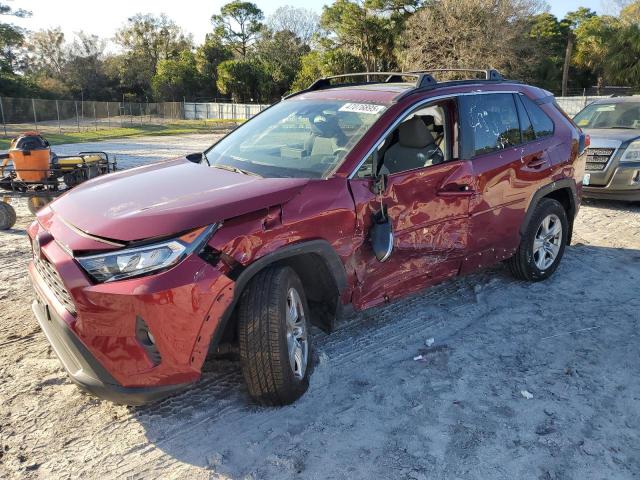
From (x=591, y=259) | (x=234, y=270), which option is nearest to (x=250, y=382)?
(x=234, y=270)

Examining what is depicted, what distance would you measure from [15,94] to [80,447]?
53084 mm

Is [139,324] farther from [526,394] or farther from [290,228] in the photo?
[526,394]


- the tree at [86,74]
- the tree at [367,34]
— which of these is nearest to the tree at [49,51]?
the tree at [86,74]

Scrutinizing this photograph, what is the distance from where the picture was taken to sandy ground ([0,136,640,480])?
278 cm

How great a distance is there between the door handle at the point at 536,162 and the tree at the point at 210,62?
61.4 meters

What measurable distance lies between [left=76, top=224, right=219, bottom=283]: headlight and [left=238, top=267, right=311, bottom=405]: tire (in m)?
0.49

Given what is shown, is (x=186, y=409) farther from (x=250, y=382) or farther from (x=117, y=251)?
(x=117, y=251)

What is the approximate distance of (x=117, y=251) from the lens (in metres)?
2.63

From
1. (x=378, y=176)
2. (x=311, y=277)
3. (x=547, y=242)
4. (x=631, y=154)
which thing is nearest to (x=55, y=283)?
(x=311, y=277)

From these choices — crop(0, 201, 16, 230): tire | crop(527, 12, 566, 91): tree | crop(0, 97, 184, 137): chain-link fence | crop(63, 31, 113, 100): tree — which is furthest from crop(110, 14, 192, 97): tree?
crop(0, 201, 16, 230): tire

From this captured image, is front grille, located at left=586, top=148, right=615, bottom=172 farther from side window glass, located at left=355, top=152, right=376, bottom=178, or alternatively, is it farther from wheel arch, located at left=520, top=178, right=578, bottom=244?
side window glass, located at left=355, top=152, right=376, bottom=178

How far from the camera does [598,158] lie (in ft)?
27.6

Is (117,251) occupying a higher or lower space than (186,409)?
higher

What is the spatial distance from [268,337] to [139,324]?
697 millimetres
